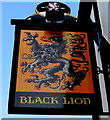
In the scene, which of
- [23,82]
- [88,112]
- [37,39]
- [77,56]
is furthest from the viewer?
[37,39]

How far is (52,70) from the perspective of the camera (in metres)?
2.64

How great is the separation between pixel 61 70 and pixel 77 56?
331 millimetres

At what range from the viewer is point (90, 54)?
2.85 m

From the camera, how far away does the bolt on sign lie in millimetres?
2246

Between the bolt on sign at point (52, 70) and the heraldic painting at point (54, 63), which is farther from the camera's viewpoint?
the heraldic painting at point (54, 63)

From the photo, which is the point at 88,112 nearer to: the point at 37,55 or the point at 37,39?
the point at 37,55

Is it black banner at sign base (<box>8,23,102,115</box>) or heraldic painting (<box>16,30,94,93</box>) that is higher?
heraldic painting (<box>16,30,94,93</box>)

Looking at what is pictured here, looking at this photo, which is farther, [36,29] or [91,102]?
[36,29]

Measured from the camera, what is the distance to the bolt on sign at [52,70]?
2246mm

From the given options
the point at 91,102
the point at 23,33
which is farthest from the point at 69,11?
the point at 91,102

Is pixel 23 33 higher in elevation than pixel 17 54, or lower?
higher

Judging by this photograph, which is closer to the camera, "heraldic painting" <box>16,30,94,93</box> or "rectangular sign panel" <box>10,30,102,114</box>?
"rectangular sign panel" <box>10,30,102,114</box>

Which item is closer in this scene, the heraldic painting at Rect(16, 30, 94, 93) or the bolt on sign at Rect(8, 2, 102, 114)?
the bolt on sign at Rect(8, 2, 102, 114)

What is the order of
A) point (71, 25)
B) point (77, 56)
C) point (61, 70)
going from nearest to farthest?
point (61, 70), point (77, 56), point (71, 25)
